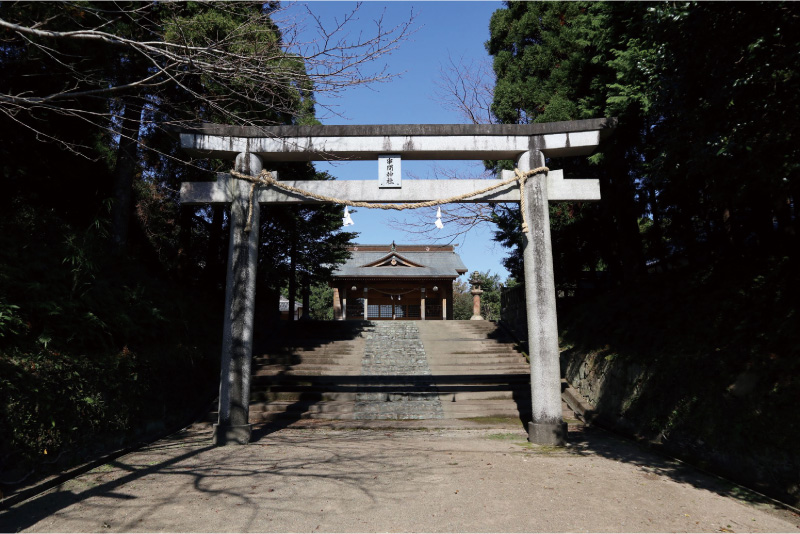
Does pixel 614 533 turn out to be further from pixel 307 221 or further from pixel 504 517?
pixel 307 221

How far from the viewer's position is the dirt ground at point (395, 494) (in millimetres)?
3902

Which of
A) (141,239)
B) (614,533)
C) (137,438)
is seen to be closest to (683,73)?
(614,533)

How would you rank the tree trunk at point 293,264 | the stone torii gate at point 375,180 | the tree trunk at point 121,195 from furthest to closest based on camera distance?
the tree trunk at point 293,264 → the tree trunk at point 121,195 → the stone torii gate at point 375,180

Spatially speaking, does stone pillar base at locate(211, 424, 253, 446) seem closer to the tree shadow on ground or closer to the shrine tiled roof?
the tree shadow on ground

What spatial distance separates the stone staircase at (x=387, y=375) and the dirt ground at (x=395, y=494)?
245 centimetres

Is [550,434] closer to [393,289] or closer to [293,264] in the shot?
[293,264]

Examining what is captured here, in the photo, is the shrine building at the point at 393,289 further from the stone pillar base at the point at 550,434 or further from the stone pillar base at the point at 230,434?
the stone pillar base at the point at 550,434

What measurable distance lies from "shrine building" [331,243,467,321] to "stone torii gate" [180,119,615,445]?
52.9 feet

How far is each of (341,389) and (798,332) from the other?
308 inches

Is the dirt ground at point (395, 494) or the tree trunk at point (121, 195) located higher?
the tree trunk at point (121, 195)

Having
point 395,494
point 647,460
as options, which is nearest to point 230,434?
point 395,494

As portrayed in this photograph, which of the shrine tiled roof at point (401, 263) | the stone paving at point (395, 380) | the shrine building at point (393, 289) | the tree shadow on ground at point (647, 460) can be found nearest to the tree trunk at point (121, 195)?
the stone paving at point (395, 380)

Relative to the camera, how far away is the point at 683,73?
6.02m

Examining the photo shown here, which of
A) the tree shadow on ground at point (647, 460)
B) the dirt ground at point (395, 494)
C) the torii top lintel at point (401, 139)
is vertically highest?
the torii top lintel at point (401, 139)
